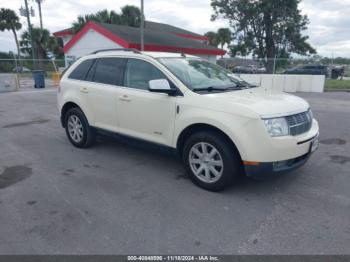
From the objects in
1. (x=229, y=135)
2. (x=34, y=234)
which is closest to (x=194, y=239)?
(x=229, y=135)

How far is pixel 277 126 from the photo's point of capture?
10.8 ft

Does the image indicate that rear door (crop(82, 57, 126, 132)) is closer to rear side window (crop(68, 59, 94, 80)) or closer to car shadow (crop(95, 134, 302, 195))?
rear side window (crop(68, 59, 94, 80))

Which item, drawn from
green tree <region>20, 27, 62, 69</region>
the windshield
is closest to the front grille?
the windshield

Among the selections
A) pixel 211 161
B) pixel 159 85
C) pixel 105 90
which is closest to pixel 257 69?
pixel 105 90

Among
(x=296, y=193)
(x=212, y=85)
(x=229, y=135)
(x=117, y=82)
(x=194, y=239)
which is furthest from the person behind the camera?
(x=117, y=82)

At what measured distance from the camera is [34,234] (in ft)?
9.39

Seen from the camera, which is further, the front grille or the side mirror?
the side mirror

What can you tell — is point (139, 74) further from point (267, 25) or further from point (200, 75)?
point (267, 25)

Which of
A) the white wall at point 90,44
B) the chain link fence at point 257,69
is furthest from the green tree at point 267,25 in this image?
the white wall at point 90,44

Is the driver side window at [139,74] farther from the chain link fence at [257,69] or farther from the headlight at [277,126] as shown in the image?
the chain link fence at [257,69]

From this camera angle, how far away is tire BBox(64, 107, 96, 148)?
529cm

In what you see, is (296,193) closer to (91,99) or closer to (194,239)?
(194,239)

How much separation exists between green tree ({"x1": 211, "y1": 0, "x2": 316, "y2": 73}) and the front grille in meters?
27.2

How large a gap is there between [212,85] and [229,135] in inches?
40.9
